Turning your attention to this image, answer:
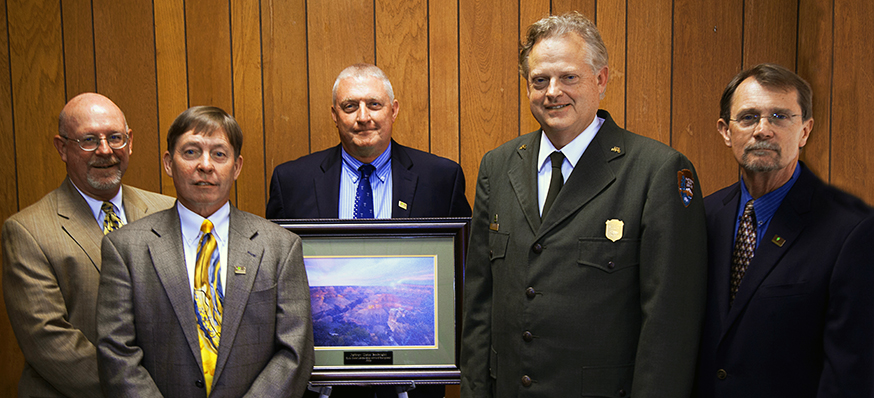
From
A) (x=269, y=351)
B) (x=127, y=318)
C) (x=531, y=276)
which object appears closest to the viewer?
(x=531, y=276)

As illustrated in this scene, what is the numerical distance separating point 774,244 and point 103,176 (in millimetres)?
2469

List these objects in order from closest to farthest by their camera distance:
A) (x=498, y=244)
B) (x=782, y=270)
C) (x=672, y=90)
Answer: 1. (x=782, y=270)
2. (x=498, y=244)
3. (x=672, y=90)

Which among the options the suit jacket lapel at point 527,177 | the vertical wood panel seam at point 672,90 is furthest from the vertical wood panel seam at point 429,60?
the suit jacket lapel at point 527,177

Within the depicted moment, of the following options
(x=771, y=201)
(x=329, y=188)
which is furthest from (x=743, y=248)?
(x=329, y=188)

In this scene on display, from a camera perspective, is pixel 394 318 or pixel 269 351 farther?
pixel 394 318

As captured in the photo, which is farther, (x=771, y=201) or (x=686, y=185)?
(x=771, y=201)

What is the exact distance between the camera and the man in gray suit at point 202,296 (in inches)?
73.6

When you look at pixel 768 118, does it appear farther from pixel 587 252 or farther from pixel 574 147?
pixel 587 252

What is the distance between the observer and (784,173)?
70.0 inches

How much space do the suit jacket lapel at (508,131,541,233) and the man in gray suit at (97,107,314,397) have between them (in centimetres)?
86

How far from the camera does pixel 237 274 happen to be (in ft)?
6.42

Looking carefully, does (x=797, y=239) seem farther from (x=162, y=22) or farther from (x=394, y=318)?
(x=162, y=22)

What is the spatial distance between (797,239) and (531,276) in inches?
30.7

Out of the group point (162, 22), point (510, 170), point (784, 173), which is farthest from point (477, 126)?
point (162, 22)
